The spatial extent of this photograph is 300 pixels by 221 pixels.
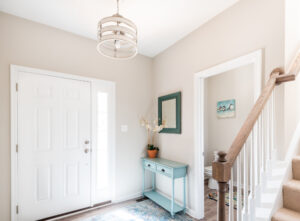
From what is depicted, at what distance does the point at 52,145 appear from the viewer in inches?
101

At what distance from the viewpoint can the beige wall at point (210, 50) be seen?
177cm

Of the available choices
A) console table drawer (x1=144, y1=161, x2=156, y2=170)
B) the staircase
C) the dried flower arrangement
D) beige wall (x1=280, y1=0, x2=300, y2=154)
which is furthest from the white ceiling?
console table drawer (x1=144, y1=161, x2=156, y2=170)

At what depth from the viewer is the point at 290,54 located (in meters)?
1.72

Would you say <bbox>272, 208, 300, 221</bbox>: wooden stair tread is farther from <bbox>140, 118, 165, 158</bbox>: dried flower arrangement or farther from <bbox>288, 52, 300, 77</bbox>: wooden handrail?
<bbox>140, 118, 165, 158</bbox>: dried flower arrangement

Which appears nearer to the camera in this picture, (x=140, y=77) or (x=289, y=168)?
(x=289, y=168)

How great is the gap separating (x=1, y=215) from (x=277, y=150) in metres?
3.13

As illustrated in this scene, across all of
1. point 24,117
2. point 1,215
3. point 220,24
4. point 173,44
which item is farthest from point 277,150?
point 1,215

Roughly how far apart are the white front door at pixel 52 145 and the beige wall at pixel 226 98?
272cm

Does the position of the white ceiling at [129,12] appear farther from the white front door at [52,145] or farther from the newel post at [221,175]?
the newel post at [221,175]

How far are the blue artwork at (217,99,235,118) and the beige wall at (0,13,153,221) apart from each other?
1.62m

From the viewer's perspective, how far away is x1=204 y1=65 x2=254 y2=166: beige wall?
11.7ft

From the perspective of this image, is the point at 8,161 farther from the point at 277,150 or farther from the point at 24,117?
the point at 277,150

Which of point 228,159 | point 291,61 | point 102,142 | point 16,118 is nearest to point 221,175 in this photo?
point 228,159

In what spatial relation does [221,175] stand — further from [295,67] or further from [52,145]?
[52,145]
